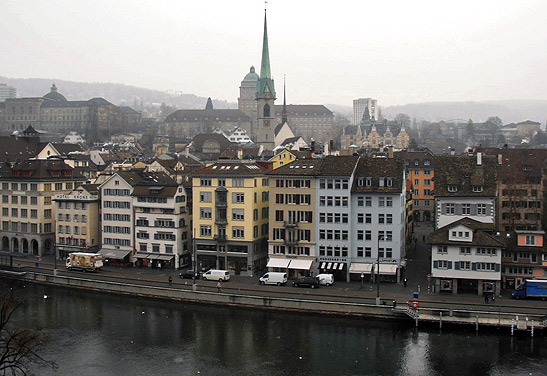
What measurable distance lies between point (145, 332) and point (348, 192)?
1020 inches

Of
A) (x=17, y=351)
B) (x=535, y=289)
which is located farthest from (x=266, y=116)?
(x=17, y=351)

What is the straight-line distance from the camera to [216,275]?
72312mm

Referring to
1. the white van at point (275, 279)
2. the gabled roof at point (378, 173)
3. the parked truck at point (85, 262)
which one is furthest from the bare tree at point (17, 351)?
the gabled roof at point (378, 173)

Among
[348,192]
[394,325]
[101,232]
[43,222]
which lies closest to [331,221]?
[348,192]

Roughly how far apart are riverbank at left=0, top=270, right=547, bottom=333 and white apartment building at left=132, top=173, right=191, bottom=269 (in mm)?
8499

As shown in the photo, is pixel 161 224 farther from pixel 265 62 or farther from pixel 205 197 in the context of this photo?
pixel 265 62

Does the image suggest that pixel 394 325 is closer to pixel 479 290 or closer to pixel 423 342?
pixel 423 342

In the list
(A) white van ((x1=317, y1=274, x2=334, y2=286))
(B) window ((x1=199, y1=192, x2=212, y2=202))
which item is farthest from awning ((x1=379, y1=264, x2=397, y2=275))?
(B) window ((x1=199, y1=192, x2=212, y2=202))

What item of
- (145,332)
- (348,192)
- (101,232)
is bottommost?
(145,332)

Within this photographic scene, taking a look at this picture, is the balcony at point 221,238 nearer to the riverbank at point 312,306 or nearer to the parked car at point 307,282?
the riverbank at point 312,306

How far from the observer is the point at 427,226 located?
111m

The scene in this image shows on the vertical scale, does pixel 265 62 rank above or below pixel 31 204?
above

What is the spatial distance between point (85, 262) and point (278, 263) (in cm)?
2334

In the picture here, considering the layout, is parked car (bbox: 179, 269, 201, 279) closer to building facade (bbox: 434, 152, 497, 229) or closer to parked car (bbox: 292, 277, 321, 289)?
parked car (bbox: 292, 277, 321, 289)
